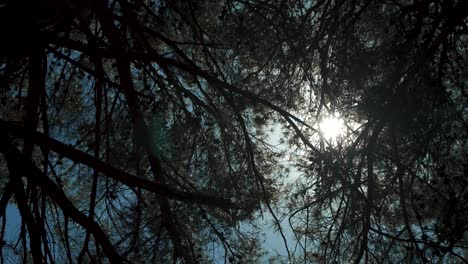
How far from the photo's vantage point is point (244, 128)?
2.35 meters

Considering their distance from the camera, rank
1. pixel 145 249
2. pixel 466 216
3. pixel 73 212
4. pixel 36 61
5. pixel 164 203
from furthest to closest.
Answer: pixel 466 216, pixel 145 249, pixel 164 203, pixel 36 61, pixel 73 212

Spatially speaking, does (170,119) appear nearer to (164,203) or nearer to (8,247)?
(164,203)

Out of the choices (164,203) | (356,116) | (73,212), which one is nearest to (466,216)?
(356,116)

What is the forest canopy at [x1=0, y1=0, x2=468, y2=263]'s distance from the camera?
2008 millimetres

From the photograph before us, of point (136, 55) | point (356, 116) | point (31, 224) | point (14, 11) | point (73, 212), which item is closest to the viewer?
point (73, 212)

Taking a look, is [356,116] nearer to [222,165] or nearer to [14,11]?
[222,165]

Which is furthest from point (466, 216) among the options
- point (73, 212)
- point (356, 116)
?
point (73, 212)

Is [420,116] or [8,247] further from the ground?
[420,116]

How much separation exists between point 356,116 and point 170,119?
1.45 m

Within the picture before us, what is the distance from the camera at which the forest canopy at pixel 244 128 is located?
201 cm

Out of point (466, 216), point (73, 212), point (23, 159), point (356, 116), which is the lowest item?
point (73, 212)

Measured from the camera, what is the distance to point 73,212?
136 centimetres

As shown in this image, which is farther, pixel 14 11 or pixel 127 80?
pixel 127 80

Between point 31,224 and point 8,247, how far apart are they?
0.94m
